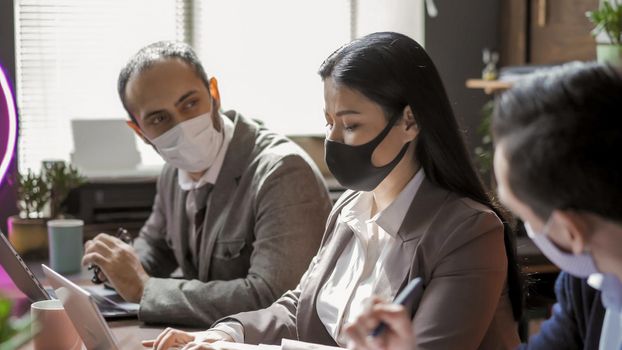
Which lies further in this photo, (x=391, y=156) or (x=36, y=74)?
(x=36, y=74)

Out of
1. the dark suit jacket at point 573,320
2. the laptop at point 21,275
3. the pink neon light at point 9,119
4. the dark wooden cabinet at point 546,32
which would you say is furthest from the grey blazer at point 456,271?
the dark wooden cabinet at point 546,32

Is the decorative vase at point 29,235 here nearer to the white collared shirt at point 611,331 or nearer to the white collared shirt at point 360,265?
the white collared shirt at point 360,265

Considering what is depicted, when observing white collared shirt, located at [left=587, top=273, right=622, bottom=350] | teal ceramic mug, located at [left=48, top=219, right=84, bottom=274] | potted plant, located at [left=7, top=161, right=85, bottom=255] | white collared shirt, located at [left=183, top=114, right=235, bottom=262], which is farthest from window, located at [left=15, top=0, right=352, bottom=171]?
white collared shirt, located at [left=587, top=273, right=622, bottom=350]

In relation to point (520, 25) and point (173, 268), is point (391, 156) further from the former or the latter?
point (520, 25)

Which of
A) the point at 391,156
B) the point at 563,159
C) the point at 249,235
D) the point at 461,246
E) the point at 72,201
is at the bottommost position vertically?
the point at 72,201

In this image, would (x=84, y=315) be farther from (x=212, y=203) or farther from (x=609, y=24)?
(x=609, y=24)

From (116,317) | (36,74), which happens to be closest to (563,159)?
(116,317)

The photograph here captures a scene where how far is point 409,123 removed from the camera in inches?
66.5

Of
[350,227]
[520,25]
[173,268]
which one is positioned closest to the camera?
[350,227]

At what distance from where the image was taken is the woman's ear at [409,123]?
1680 millimetres

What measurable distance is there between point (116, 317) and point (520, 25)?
2.97 metres

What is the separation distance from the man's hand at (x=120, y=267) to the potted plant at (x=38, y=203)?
473 millimetres

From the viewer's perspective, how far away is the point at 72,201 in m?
3.61

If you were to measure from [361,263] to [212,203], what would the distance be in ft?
2.24
